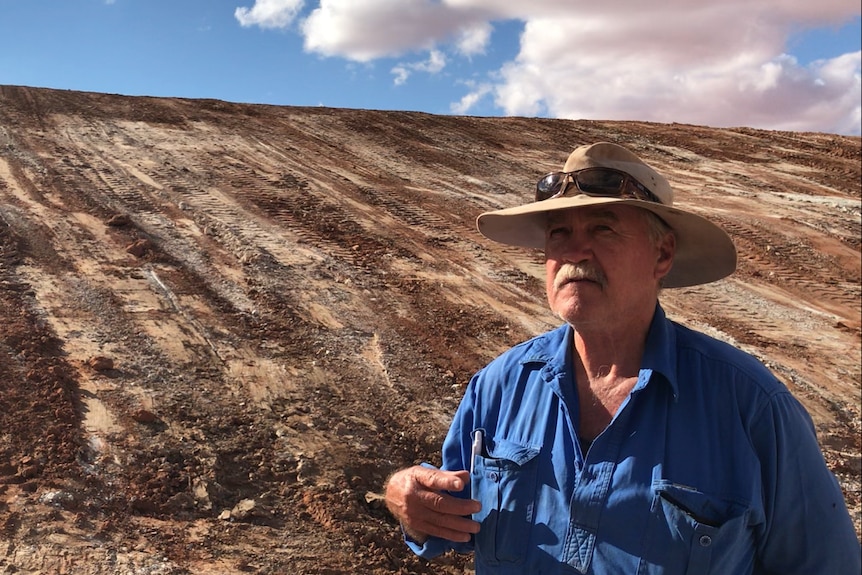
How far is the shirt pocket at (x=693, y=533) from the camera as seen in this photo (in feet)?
5.34

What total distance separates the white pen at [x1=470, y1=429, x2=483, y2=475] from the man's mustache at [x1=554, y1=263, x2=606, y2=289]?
17.8 inches

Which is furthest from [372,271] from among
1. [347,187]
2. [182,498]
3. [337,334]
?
[182,498]

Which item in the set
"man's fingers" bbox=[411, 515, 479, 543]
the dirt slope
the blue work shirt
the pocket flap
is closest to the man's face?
the blue work shirt

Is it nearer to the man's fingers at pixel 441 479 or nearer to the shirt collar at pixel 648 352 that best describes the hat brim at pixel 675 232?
the shirt collar at pixel 648 352

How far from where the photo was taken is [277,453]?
4238 mm

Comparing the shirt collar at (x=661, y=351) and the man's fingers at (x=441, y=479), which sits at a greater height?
the shirt collar at (x=661, y=351)

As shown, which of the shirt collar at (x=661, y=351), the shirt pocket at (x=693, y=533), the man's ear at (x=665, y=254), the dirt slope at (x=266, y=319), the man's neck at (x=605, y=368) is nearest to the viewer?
the shirt pocket at (x=693, y=533)

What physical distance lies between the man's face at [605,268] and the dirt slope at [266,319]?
2.19 m

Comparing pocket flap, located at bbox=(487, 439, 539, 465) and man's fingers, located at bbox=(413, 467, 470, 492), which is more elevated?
pocket flap, located at bbox=(487, 439, 539, 465)

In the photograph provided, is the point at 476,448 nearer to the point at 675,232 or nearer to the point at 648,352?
the point at 648,352

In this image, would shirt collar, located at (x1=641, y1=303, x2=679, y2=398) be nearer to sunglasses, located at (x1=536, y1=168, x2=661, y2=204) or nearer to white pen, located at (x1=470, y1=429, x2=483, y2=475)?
sunglasses, located at (x1=536, y1=168, x2=661, y2=204)

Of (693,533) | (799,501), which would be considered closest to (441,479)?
(693,533)

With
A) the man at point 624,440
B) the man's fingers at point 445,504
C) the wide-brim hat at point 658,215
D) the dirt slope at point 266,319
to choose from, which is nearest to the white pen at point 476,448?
the man at point 624,440

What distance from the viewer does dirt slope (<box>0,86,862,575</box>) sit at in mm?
3732
